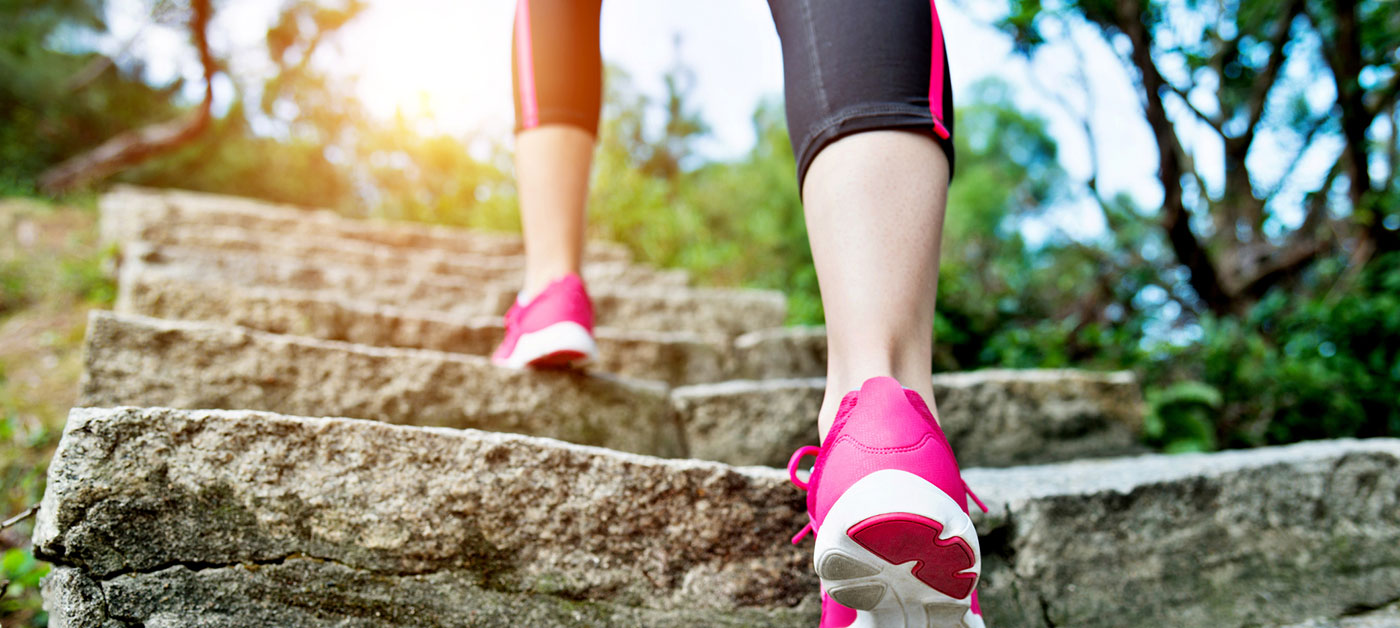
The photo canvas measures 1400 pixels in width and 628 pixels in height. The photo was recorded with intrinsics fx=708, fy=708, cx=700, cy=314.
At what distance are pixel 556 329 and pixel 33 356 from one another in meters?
1.69

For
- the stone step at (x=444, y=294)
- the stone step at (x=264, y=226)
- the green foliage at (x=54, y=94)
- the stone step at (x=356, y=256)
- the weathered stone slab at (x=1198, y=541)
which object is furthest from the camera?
the green foliage at (x=54, y=94)

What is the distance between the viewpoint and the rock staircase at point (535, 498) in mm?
720

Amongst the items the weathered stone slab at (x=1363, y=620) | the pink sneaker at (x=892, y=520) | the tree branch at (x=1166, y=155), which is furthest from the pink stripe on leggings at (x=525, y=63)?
the tree branch at (x=1166, y=155)

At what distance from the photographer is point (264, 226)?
328 centimetres

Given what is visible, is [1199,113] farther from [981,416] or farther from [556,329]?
[556,329]

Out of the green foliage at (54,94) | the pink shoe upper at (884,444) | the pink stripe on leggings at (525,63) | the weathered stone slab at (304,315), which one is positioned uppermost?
the green foliage at (54,94)

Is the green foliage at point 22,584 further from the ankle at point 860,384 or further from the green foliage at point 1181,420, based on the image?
the green foliage at point 1181,420

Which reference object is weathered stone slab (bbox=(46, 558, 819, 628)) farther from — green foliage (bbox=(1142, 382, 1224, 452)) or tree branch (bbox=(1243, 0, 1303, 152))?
tree branch (bbox=(1243, 0, 1303, 152))

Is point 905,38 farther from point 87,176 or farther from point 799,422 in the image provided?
point 87,176

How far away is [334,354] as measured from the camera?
112 cm

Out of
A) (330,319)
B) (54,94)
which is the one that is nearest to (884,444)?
(330,319)

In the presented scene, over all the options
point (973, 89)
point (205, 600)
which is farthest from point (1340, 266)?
point (973, 89)

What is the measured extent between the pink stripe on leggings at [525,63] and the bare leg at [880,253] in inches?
23.6

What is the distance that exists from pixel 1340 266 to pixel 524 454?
3075mm
